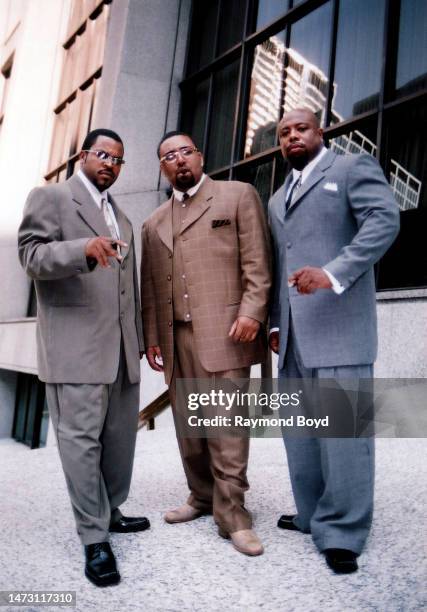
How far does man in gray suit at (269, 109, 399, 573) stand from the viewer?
232cm

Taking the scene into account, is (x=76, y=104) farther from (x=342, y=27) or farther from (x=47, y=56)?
(x=342, y=27)

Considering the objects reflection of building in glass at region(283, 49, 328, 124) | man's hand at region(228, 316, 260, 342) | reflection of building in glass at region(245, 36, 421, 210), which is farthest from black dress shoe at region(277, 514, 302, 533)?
reflection of building in glass at region(283, 49, 328, 124)

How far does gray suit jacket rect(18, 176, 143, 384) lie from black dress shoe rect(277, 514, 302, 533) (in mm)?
1107

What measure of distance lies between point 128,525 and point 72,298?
126cm

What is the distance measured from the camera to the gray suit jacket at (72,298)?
2527 millimetres

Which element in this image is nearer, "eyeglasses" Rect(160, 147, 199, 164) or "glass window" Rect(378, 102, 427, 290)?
"eyeglasses" Rect(160, 147, 199, 164)

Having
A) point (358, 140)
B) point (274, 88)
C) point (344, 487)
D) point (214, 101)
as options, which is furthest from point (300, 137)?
point (214, 101)

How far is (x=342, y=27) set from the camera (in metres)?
7.75

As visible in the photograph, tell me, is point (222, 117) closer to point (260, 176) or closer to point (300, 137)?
point (260, 176)

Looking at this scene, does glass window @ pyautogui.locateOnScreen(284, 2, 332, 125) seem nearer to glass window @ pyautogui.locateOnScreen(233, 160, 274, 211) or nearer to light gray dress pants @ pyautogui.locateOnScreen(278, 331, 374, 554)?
glass window @ pyautogui.locateOnScreen(233, 160, 274, 211)

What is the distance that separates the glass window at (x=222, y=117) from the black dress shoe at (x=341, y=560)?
835 cm

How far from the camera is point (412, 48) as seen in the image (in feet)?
21.5

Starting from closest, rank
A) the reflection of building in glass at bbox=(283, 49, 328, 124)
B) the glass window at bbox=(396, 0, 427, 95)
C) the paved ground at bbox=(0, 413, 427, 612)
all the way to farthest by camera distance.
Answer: the paved ground at bbox=(0, 413, 427, 612)
the glass window at bbox=(396, 0, 427, 95)
the reflection of building in glass at bbox=(283, 49, 328, 124)

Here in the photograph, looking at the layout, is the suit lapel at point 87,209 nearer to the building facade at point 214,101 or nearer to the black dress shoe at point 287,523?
the black dress shoe at point 287,523
